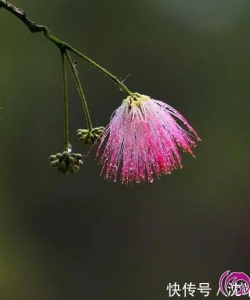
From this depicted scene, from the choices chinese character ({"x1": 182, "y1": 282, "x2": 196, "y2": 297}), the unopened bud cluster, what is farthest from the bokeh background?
the unopened bud cluster

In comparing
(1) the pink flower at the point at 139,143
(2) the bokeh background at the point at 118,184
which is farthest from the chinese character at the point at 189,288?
(1) the pink flower at the point at 139,143

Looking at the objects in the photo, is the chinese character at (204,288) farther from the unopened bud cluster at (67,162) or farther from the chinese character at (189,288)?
the unopened bud cluster at (67,162)

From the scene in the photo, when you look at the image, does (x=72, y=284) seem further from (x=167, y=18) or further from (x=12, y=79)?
(x=167, y=18)

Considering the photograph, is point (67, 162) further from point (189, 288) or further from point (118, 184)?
point (189, 288)

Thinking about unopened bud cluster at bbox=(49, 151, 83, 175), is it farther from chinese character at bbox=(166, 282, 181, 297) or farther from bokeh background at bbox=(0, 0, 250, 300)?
chinese character at bbox=(166, 282, 181, 297)

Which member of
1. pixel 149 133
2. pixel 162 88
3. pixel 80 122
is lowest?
pixel 149 133

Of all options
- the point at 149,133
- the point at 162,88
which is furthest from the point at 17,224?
the point at 149,133

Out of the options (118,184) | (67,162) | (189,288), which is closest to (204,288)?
(189,288)
